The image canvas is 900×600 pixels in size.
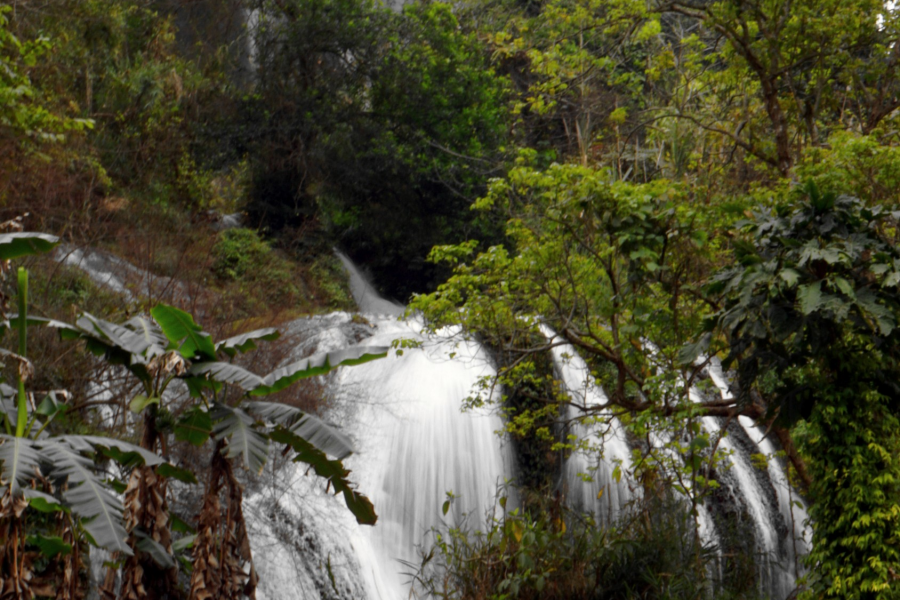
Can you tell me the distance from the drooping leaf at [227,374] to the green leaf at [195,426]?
0.34m

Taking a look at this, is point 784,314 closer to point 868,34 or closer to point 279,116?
point 868,34

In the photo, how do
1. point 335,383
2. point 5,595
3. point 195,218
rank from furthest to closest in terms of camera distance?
point 195,218 → point 335,383 → point 5,595

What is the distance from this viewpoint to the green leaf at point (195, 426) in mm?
5684

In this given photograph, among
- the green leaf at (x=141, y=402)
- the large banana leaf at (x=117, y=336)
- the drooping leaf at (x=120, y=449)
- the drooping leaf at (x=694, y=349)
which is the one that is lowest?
the drooping leaf at (x=120, y=449)

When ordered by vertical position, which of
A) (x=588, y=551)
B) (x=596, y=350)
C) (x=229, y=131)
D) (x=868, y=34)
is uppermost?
(x=229, y=131)

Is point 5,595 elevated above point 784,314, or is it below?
below

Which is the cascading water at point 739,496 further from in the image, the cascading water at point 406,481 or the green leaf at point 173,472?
the green leaf at point 173,472

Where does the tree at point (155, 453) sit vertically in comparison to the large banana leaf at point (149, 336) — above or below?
below

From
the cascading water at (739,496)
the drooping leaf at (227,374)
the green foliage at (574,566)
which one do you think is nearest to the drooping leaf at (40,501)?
the drooping leaf at (227,374)

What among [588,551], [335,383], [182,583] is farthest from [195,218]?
[588,551]

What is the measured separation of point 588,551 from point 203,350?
546 cm

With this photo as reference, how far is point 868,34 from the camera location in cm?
954

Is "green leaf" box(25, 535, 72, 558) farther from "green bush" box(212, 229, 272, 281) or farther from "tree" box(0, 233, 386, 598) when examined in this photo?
"green bush" box(212, 229, 272, 281)

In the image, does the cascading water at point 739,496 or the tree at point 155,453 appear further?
the cascading water at point 739,496
